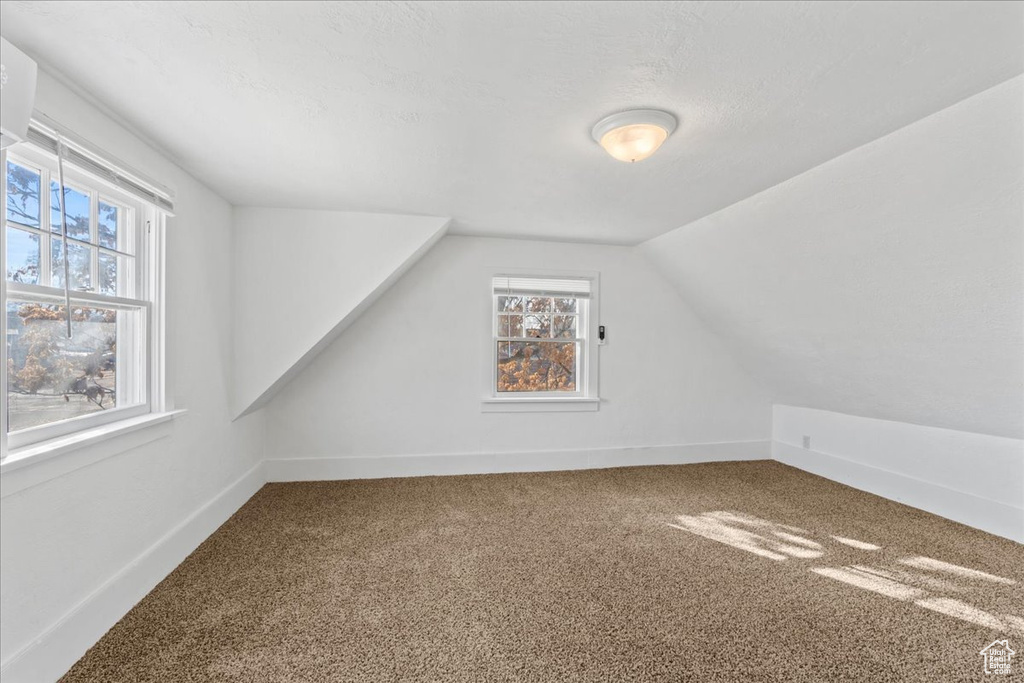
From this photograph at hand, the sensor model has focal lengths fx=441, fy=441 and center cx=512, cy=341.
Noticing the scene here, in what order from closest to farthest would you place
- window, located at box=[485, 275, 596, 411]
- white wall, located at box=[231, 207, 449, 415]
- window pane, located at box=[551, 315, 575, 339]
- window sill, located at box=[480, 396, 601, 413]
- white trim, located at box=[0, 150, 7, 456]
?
white trim, located at box=[0, 150, 7, 456] → white wall, located at box=[231, 207, 449, 415] → window sill, located at box=[480, 396, 601, 413] → window, located at box=[485, 275, 596, 411] → window pane, located at box=[551, 315, 575, 339]

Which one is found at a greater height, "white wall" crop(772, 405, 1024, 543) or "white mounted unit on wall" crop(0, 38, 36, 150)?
"white mounted unit on wall" crop(0, 38, 36, 150)

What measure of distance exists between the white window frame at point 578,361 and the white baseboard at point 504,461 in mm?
456

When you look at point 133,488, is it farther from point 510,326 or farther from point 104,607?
point 510,326

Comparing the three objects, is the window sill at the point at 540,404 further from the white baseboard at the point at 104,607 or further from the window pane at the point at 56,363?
the window pane at the point at 56,363

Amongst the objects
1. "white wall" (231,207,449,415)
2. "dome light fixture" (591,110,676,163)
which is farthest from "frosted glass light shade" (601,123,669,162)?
"white wall" (231,207,449,415)

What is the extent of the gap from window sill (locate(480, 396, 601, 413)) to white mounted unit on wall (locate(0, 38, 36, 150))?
130 inches

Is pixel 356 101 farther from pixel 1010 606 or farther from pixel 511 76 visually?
pixel 1010 606

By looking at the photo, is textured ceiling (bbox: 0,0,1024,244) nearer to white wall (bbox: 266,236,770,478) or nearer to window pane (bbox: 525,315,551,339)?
white wall (bbox: 266,236,770,478)

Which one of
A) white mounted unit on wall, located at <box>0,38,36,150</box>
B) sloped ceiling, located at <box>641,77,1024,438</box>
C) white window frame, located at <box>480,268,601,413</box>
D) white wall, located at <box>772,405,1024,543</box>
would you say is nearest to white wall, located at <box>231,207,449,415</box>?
white window frame, located at <box>480,268,601,413</box>

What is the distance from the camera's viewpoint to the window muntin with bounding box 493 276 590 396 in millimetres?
4273

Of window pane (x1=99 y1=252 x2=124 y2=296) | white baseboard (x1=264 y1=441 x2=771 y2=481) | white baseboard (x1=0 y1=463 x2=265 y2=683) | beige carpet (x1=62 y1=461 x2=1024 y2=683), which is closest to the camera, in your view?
white baseboard (x1=0 y1=463 x2=265 y2=683)

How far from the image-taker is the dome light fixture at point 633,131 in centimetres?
186

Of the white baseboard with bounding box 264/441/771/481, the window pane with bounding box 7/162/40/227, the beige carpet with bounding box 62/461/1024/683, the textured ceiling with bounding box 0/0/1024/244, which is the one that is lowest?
→ the beige carpet with bounding box 62/461/1024/683

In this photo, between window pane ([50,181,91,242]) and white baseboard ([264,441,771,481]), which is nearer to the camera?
window pane ([50,181,91,242])
